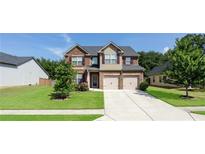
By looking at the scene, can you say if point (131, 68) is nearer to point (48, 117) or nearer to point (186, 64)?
point (186, 64)

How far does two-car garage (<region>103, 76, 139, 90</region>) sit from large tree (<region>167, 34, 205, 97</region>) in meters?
7.71

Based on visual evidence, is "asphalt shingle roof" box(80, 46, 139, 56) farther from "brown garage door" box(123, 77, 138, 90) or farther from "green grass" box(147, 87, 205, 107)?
"green grass" box(147, 87, 205, 107)

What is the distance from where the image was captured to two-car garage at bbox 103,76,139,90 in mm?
27578

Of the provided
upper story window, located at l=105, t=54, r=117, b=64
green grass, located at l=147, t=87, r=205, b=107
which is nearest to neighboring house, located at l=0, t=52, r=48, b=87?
upper story window, located at l=105, t=54, r=117, b=64

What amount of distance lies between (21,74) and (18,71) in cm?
85

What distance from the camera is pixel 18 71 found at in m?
30.4
